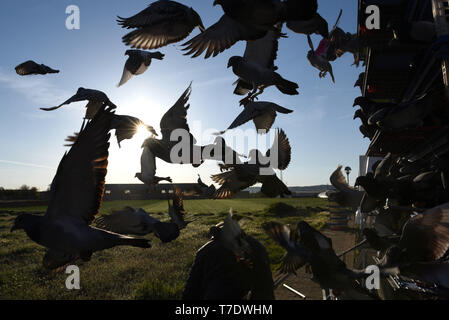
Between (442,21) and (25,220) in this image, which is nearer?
(25,220)

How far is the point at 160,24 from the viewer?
1114 millimetres

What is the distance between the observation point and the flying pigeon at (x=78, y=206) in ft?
3.37

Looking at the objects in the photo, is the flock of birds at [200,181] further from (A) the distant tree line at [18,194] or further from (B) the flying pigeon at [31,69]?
(A) the distant tree line at [18,194]

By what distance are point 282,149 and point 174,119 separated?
23.8 inches

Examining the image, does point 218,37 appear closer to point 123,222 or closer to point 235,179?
point 235,179

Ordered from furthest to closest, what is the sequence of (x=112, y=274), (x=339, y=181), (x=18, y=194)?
(x=18, y=194) < (x=112, y=274) < (x=339, y=181)

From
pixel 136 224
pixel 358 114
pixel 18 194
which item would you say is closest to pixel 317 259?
pixel 136 224

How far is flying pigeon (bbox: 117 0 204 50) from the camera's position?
3.59 feet

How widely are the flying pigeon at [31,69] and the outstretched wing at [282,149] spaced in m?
1.17

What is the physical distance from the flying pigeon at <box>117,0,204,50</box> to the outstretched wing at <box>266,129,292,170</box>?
67 centimetres

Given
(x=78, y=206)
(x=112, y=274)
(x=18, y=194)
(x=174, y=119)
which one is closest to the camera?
(x=78, y=206)
